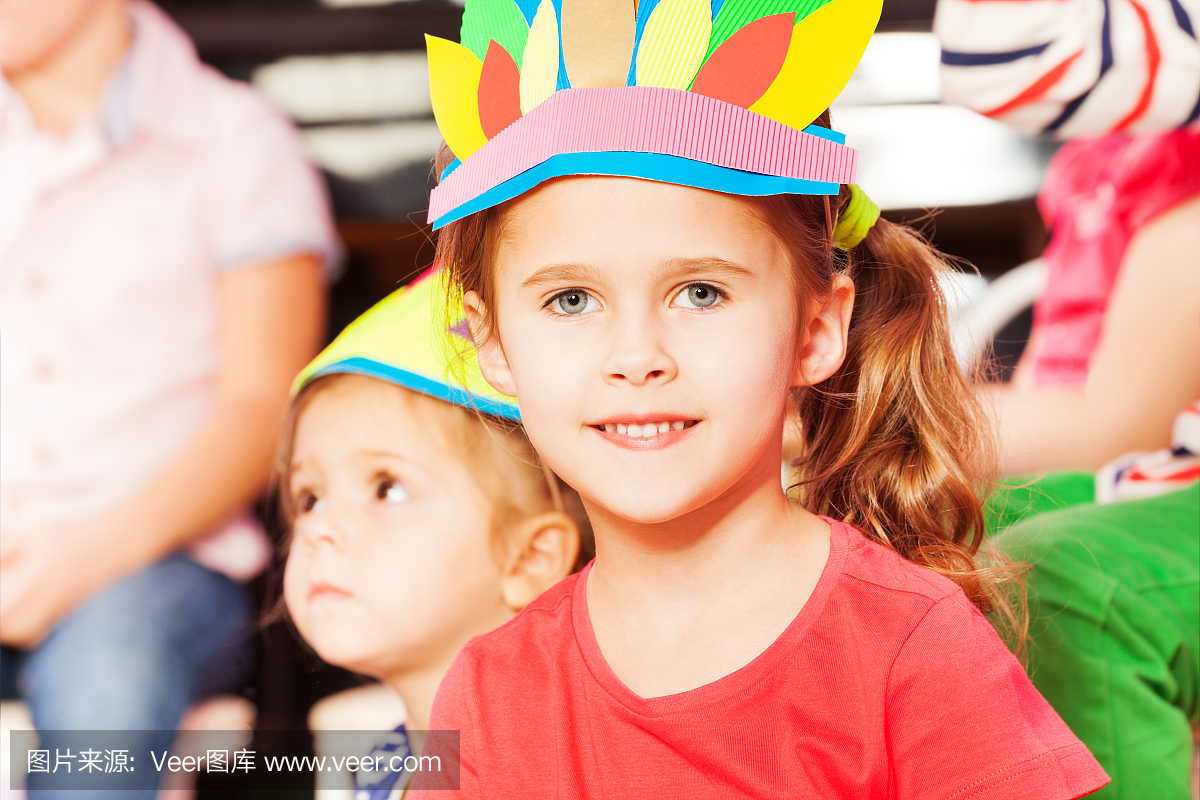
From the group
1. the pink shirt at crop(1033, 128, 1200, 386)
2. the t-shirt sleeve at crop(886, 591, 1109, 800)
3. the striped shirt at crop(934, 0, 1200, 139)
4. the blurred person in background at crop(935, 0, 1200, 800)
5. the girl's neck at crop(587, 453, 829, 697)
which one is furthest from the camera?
the pink shirt at crop(1033, 128, 1200, 386)

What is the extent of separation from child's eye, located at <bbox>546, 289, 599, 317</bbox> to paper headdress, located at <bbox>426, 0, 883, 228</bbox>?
0.08m

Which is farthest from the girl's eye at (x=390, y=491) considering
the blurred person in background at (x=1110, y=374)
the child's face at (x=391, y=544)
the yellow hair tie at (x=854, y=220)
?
the blurred person in background at (x=1110, y=374)

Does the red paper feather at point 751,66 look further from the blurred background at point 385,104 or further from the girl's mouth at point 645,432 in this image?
the blurred background at point 385,104

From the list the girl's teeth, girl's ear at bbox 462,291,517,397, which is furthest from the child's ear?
the girl's teeth

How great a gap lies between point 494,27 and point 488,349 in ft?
0.84

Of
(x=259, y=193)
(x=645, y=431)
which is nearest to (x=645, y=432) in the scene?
(x=645, y=431)

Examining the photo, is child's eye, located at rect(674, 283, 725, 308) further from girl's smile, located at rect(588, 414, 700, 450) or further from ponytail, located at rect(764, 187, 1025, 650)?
ponytail, located at rect(764, 187, 1025, 650)

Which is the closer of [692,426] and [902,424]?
[692,426]

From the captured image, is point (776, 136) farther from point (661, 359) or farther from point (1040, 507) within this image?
point (1040, 507)

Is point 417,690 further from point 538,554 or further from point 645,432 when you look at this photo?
point 645,432

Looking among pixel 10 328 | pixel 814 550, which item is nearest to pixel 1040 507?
pixel 814 550

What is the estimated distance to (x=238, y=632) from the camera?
1.06 metres

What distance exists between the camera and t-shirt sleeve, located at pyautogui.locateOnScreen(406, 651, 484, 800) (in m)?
0.84

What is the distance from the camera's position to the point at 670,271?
703 millimetres
